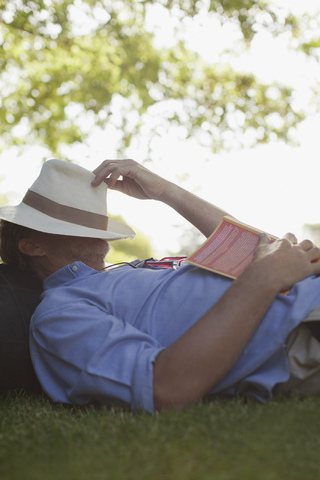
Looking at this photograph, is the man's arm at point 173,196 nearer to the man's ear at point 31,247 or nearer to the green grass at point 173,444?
the man's ear at point 31,247

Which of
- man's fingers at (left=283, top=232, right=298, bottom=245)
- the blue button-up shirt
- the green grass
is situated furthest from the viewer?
man's fingers at (left=283, top=232, right=298, bottom=245)

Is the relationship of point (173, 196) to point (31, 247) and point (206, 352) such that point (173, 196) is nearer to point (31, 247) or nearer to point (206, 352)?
point (31, 247)

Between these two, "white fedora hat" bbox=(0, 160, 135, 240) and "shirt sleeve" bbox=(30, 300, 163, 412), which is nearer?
"shirt sleeve" bbox=(30, 300, 163, 412)

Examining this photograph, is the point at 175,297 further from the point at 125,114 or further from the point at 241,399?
the point at 125,114

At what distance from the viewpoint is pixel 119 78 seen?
8766 millimetres

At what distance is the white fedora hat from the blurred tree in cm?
584

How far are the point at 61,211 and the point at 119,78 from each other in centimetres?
682

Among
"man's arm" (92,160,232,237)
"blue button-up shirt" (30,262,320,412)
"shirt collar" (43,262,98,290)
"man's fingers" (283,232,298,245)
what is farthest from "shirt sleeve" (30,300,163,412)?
"man's arm" (92,160,232,237)

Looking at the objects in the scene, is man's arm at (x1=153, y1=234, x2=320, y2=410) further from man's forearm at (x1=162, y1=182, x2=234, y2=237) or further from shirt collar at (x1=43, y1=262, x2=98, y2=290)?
man's forearm at (x1=162, y1=182, x2=234, y2=237)

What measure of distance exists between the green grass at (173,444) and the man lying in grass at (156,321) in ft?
0.35

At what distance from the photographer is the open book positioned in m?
2.11

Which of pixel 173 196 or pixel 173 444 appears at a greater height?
pixel 173 196

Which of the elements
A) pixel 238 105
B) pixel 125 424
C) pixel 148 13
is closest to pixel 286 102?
pixel 238 105

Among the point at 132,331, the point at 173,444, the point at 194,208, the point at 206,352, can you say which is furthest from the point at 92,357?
the point at 194,208
